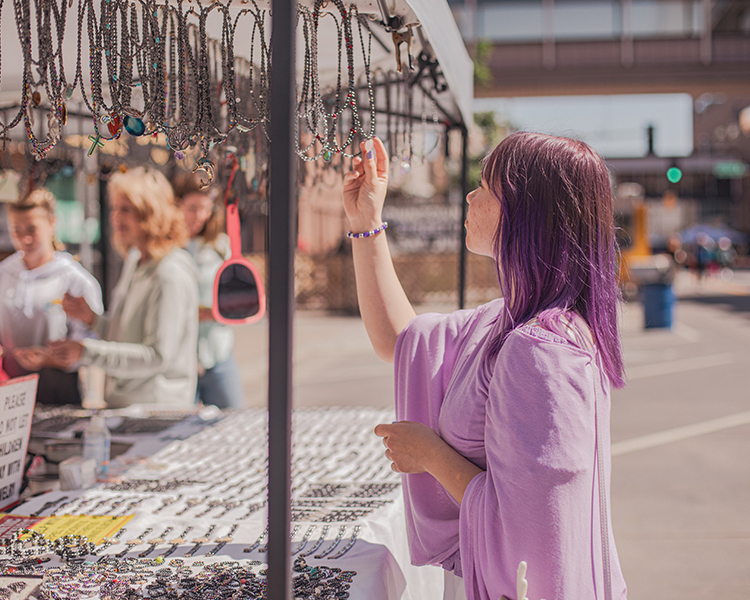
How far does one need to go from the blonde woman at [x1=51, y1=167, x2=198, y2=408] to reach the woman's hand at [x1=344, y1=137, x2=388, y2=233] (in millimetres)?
1462

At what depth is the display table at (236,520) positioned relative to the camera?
142 centimetres

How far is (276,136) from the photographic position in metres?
1.02

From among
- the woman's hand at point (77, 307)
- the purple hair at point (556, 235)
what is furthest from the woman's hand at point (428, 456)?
the woman's hand at point (77, 307)

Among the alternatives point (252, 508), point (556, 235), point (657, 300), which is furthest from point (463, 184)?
point (657, 300)

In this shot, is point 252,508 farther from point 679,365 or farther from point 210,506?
point 679,365

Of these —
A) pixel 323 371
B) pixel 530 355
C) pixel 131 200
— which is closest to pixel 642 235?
pixel 323 371

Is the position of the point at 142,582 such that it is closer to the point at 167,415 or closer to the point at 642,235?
the point at 167,415

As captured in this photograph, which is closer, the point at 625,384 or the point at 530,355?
the point at 530,355

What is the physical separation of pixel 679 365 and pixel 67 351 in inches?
305

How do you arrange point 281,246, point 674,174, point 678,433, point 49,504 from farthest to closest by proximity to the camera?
point 674,174 → point 678,433 → point 49,504 → point 281,246

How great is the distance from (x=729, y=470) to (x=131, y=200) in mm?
4207

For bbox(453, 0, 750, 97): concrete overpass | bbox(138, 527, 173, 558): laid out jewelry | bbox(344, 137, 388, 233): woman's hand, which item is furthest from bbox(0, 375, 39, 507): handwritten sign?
bbox(453, 0, 750, 97): concrete overpass

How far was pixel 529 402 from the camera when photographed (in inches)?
40.4

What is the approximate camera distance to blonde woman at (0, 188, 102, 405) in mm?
3195
